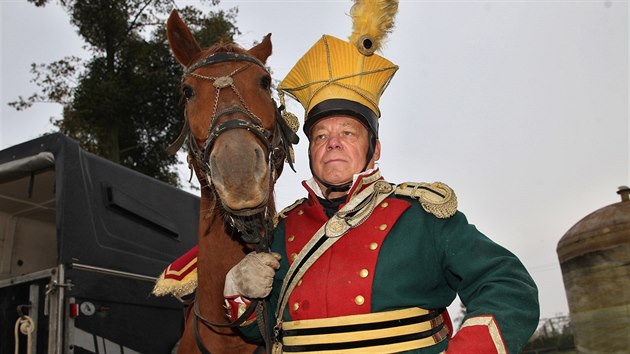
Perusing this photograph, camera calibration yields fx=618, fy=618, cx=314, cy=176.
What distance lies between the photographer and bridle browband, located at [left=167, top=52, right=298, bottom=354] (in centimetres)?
233

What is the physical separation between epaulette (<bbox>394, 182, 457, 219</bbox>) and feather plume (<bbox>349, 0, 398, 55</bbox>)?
612 mm

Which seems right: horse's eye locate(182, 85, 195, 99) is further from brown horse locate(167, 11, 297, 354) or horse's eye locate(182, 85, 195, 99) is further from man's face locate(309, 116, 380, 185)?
man's face locate(309, 116, 380, 185)

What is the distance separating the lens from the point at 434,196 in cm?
224

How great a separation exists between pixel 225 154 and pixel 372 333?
0.81 meters

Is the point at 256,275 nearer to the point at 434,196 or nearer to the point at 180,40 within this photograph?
the point at 434,196

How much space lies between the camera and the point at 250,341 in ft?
8.94

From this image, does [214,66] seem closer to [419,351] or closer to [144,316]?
[419,351]

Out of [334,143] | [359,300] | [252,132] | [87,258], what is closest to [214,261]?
[252,132]

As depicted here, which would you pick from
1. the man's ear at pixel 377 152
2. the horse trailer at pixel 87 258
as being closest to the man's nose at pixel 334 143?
the man's ear at pixel 377 152

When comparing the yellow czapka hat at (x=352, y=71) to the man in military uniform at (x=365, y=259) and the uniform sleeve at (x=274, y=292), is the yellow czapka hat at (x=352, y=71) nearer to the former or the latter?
the man in military uniform at (x=365, y=259)

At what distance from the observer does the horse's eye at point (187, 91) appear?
2.72 metres

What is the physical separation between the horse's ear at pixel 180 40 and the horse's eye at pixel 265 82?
499mm

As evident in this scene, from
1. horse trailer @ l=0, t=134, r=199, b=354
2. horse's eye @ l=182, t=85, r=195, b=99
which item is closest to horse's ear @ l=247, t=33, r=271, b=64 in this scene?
horse's eye @ l=182, t=85, r=195, b=99

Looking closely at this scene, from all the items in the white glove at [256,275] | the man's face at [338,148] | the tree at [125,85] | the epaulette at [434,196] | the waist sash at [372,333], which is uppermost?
the tree at [125,85]
